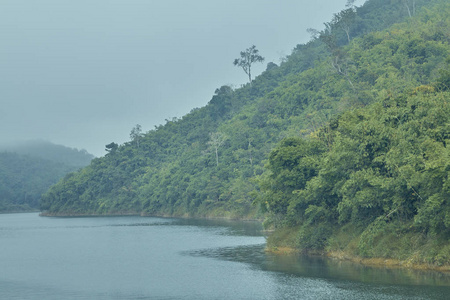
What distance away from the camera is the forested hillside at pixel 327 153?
4416 centimetres

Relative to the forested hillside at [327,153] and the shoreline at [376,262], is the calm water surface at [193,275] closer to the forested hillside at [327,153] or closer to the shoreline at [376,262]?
the shoreline at [376,262]

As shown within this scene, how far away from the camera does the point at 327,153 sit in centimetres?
5453

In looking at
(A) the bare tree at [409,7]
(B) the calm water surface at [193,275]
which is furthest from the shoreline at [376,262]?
(A) the bare tree at [409,7]

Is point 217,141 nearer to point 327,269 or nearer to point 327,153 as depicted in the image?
point 327,153

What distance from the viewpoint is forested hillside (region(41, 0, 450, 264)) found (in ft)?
145

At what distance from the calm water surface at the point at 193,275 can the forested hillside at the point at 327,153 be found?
3.77 metres

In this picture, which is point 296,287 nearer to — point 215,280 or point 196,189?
point 215,280

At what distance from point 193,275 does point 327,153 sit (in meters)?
18.5

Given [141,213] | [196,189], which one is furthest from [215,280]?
[141,213]

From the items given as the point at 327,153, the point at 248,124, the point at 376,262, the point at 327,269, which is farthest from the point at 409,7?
the point at 327,269

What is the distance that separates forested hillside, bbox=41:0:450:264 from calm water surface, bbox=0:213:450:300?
377 centimetres

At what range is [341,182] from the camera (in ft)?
163

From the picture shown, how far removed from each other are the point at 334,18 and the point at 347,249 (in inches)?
4829

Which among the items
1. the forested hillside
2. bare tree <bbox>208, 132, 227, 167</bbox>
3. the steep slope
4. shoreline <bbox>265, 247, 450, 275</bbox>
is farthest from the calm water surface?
bare tree <bbox>208, 132, 227, 167</bbox>
